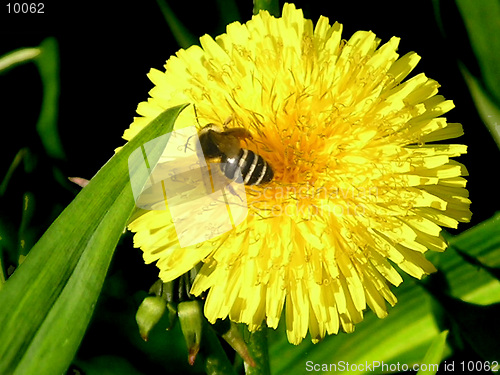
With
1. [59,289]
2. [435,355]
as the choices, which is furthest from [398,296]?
[59,289]

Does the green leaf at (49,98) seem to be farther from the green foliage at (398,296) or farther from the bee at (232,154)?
the bee at (232,154)

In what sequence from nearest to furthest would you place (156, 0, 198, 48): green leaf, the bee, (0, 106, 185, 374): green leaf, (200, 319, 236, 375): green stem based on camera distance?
(0, 106, 185, 374): green leaf → the bee → (200, 319, 236, 375): green stem → (156, 0, 198, 48): green leaf

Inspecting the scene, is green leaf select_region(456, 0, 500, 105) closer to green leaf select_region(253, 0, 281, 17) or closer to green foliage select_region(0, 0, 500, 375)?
green foliage select_region(0, 0, 500, 375)

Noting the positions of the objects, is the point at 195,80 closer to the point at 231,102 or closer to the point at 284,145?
the point at 231,102

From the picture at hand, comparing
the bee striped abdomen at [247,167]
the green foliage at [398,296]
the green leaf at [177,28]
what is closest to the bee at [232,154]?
the bee striped abdomen at [247,167]

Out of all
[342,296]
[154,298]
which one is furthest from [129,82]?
[342,296]

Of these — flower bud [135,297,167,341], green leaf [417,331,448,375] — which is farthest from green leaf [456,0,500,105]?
flower bud [135,297,167,341]

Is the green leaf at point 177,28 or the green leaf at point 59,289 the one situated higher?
the green leaf at point 177,28

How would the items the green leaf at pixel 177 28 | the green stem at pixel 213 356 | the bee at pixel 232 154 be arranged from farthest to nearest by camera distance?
1. the green leaf at pixel 177 28
2. the green stem at pixel 213 356
3. the bee at pixel 232 154
